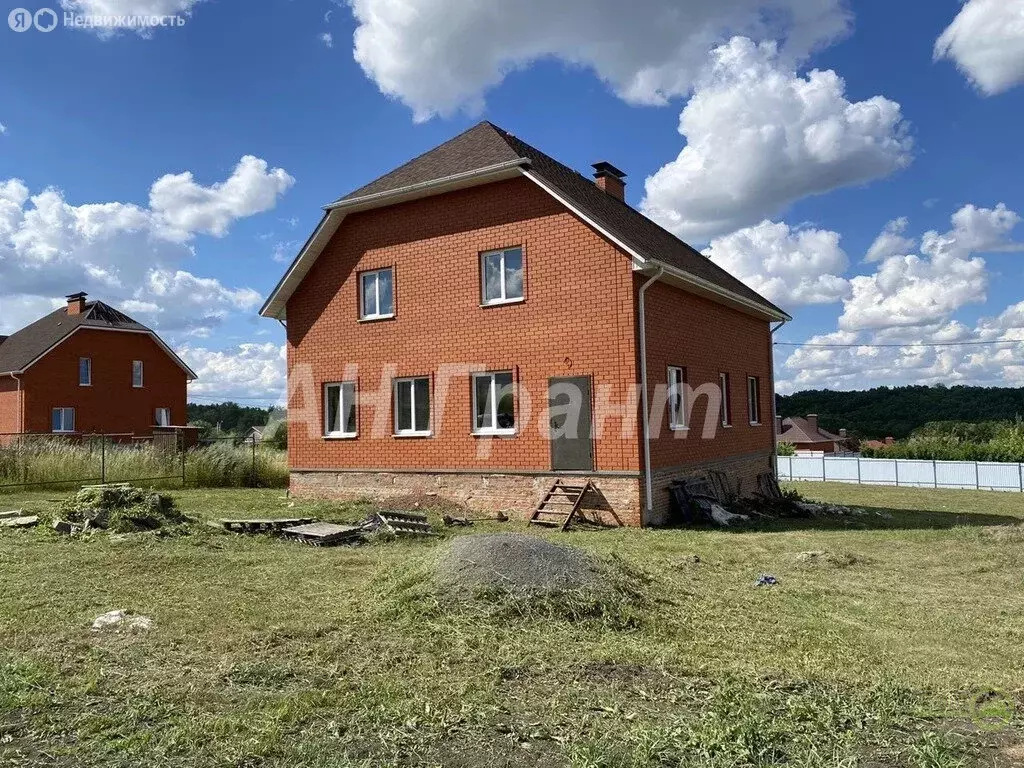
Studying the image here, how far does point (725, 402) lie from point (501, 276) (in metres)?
6.34

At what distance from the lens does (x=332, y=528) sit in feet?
38.2

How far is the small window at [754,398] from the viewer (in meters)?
19.7

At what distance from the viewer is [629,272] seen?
13438 millimetres

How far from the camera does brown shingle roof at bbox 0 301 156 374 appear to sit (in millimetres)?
33312

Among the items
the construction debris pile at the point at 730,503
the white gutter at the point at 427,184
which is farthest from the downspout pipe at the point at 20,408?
the construction debris pile at the point at 730,503

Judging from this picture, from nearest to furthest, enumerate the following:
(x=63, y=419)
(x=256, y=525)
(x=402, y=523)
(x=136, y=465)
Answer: (x=256, y=525) → (x=402, y=523) → (x=136, y=465) → (x=63, y=419)

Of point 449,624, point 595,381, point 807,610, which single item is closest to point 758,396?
point 595,381

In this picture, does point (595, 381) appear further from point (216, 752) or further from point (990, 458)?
point (990, 458)

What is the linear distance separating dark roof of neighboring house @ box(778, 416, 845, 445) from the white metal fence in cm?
3103

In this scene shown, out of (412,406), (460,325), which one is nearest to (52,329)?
(412,406)

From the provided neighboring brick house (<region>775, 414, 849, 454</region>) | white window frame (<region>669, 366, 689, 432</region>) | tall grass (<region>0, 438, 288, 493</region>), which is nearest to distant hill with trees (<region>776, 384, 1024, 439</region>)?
neighboring brick house (<region>775, 414, 849, 454</region>)

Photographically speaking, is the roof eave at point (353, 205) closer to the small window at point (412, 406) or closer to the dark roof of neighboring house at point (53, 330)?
the small window at point (412, 406)

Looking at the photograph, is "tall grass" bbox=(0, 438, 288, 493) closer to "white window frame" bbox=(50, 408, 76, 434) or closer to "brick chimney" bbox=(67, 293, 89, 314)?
"white window frame" bbox=(50, 408, 76, 434)

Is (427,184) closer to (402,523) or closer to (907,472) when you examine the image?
(402,523)
